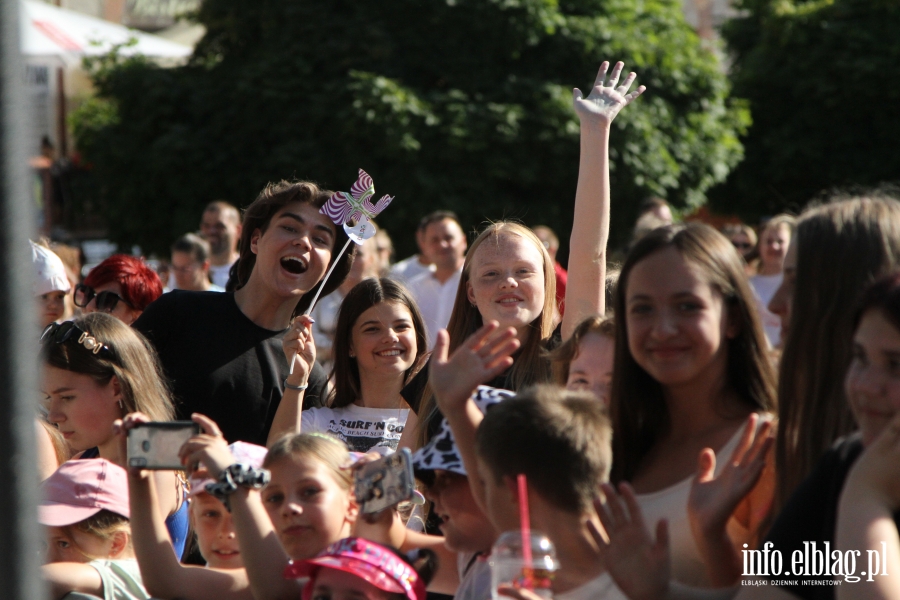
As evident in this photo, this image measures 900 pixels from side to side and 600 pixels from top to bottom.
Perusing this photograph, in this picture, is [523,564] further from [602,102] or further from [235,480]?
[602,102]

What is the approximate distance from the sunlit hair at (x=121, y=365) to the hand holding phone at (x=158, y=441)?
3.19 feet

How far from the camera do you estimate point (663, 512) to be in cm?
221

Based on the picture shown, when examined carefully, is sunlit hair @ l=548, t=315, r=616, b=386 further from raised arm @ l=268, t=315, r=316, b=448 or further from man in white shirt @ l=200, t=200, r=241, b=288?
man in white shirt @ l=200, t=200, r=241, b=288

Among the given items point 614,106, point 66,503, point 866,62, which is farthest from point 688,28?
point 66,503

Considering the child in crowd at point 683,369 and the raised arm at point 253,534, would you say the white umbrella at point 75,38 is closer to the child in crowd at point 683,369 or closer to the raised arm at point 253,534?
the raised arm at point 253,534

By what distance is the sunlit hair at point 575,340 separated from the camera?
10.1 feet

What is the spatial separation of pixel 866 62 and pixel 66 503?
18792 millimetres

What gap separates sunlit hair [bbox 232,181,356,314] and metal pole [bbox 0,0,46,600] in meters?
3.10

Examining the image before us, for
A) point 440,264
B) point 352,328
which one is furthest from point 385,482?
point 440,264

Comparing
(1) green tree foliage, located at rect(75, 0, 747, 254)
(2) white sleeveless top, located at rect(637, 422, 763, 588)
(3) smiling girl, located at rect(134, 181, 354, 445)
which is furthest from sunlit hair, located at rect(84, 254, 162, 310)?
(1) green tree foliage, located at rect(75, 0, 747, 254)

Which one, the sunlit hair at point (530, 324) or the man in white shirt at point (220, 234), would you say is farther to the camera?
the man in white shirt at point (220, 234)

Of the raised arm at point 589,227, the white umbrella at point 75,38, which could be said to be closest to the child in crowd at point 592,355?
the raised arm at point 589,227

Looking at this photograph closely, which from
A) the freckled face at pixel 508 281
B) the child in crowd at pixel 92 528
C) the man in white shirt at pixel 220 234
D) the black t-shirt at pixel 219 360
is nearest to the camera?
the child in crowd at pixel 92 528

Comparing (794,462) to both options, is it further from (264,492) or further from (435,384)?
(264,492)
